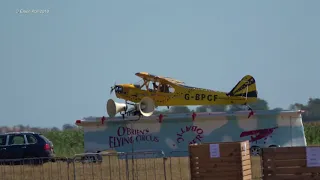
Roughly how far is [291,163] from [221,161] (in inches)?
60.7

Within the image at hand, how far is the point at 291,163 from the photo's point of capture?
17.9m

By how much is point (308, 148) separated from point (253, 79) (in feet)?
61.6

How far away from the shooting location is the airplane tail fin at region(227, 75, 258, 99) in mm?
36281

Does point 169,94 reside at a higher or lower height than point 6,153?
higher

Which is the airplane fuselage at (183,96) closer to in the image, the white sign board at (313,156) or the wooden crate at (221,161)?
the wooden crate at (221,161)

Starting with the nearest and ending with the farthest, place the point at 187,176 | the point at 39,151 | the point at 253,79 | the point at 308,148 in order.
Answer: the point at 308,148, the point at 187,176, the point at 39,151, the point at 253,79

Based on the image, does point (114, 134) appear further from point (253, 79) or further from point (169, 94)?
point (253, 79)

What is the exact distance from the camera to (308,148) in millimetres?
17719

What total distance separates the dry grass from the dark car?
661cm

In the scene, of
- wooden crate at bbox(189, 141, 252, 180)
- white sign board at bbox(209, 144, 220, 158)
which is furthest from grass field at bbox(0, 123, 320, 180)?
white sign board at bbox(209, 144, 220, 158)

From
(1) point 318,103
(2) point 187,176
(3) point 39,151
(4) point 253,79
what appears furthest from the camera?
(1) point 318,103

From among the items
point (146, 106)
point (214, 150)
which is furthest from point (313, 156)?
point (146, 106)

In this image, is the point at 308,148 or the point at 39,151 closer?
the point at 308,148

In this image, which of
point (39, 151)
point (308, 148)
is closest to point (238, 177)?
point (308, 148)
